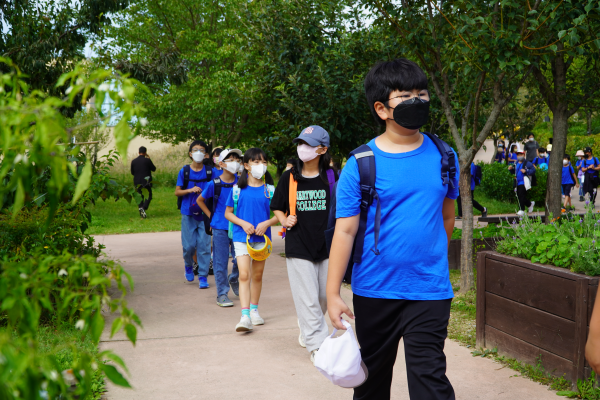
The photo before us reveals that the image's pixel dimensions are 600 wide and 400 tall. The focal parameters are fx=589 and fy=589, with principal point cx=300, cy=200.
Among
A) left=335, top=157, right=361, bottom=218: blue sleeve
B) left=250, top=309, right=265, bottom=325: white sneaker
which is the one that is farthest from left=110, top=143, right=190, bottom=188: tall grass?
left=335, top=157, right=361, bottom=218: blue sleeve

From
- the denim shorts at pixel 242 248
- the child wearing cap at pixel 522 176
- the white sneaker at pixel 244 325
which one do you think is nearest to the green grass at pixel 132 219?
the denim shorts at pixel 242 248

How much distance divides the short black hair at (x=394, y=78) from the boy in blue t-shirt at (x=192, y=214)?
500 centimetres

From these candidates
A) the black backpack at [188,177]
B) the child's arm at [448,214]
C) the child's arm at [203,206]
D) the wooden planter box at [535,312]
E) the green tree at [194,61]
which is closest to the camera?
the child's arm at [448,214]

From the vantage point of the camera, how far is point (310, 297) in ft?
15.7

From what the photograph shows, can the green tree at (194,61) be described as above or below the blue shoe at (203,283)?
above

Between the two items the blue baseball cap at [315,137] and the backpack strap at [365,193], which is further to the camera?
the blue baseball cap at [315,137]

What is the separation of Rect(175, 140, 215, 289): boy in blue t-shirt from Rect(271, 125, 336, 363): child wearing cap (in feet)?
9.63

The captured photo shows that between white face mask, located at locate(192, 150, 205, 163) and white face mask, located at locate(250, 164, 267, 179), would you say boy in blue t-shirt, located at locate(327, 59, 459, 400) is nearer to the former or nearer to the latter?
white face mask, located at locate(250, 164, 267, 179)

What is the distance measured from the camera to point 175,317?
6152mm

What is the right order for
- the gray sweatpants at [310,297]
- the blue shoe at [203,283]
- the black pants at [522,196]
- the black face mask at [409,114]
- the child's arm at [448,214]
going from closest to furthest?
the black face mask at [409,114]
the child's arm at [448,214]
the gray sweatpants at [310,297]
the blue shoe at [203,283]
the black pants at [522,196]

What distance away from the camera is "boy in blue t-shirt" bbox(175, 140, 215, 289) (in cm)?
779

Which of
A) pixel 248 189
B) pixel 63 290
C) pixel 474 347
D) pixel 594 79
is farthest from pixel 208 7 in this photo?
pixel 63 290

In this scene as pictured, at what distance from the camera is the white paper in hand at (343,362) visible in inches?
107

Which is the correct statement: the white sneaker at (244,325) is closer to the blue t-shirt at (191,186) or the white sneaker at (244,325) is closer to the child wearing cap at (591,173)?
the blue t-shirt at (191,186)
